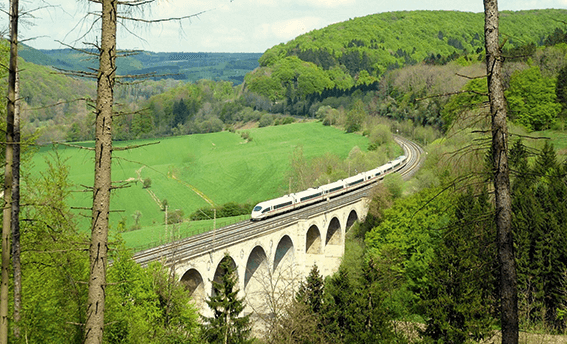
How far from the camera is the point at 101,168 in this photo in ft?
26.5

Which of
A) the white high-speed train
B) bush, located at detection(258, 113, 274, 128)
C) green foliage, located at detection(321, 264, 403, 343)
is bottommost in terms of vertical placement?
green foliage, located at detection(321, 264, 403, 343)

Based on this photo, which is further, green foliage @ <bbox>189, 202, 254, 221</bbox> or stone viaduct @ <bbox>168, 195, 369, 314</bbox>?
green foliage @ <bbox>189, 202, 254, 221</bbox>

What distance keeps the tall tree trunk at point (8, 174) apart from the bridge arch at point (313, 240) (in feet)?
144

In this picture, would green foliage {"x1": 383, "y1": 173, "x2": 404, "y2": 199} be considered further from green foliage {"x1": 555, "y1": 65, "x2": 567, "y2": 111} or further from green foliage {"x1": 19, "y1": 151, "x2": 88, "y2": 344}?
green foliage {"x1": 19, "y1": 151, "x2": 88, "y2": 344}

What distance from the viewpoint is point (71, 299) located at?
52.1 ft

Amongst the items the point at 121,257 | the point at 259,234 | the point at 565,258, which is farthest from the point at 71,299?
the point at 565,258

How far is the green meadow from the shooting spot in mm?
77375

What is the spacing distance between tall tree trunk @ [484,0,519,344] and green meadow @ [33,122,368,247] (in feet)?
158

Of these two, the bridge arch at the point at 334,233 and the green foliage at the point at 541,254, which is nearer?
the green foliage at the point at 541,254

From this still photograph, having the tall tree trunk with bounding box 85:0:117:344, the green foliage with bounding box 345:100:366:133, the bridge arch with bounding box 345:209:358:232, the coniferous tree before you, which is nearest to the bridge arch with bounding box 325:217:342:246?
the bridge arch with bounding box 345:209:358:232

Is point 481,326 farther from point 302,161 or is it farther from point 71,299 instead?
point 302,161

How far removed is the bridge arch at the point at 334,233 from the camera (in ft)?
196

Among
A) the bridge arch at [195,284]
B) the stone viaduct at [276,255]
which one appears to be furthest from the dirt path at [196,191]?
the bridge arch at [195,284]

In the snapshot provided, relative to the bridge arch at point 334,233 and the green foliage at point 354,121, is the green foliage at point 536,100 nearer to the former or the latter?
the bridge arch at point 334,233
